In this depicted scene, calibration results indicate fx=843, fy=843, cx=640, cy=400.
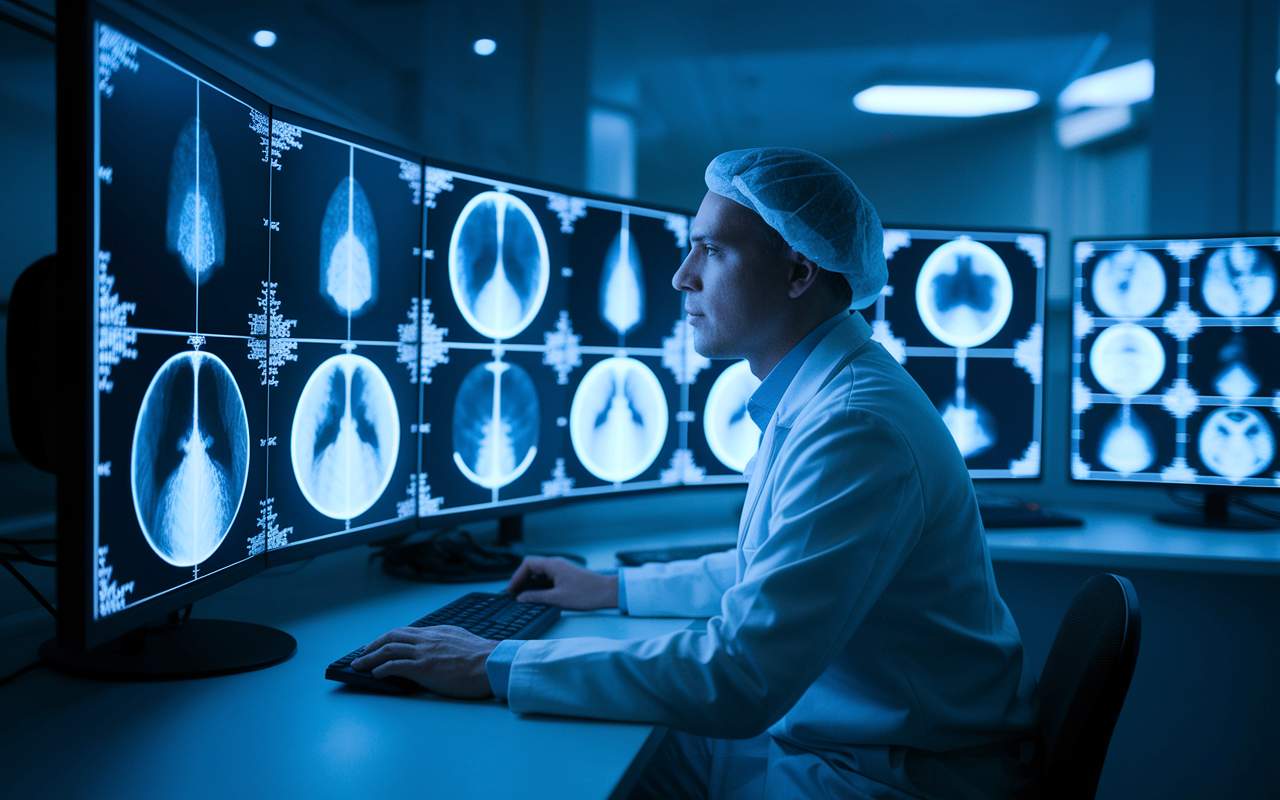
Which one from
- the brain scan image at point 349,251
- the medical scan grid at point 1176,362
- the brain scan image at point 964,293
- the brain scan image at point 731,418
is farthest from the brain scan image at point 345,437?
the medical scan grid at point 1176,362

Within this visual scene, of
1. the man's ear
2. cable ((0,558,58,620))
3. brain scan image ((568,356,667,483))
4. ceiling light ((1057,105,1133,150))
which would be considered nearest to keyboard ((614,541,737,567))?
brain scan image ((568,356,667,483))

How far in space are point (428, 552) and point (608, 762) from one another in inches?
36.0

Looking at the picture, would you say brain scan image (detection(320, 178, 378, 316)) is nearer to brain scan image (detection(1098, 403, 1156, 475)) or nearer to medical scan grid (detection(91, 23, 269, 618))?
medical scan grid (detection(91, 23, 269, 618))

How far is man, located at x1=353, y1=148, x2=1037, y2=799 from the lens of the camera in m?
0.91

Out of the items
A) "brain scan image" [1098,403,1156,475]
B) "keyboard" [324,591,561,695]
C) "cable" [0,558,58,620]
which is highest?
"brain scan image" [1098,403,1156,475]

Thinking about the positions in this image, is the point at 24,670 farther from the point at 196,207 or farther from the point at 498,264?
the point at 498,264

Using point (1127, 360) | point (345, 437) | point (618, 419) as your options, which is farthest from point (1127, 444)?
point (345, 437)

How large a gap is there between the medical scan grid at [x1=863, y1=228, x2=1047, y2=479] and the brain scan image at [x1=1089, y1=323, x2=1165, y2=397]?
0.15 m

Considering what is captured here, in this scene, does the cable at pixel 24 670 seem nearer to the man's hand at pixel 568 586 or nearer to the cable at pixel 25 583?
the cable at pixel 25 583

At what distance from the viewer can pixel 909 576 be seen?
1057mm

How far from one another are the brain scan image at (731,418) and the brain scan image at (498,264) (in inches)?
21.9

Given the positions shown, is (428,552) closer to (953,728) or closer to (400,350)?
(400,350)

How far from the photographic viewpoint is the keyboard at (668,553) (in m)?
1.75

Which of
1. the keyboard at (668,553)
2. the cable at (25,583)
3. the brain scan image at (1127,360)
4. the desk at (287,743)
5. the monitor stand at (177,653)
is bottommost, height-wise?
the desk at (287,743)
